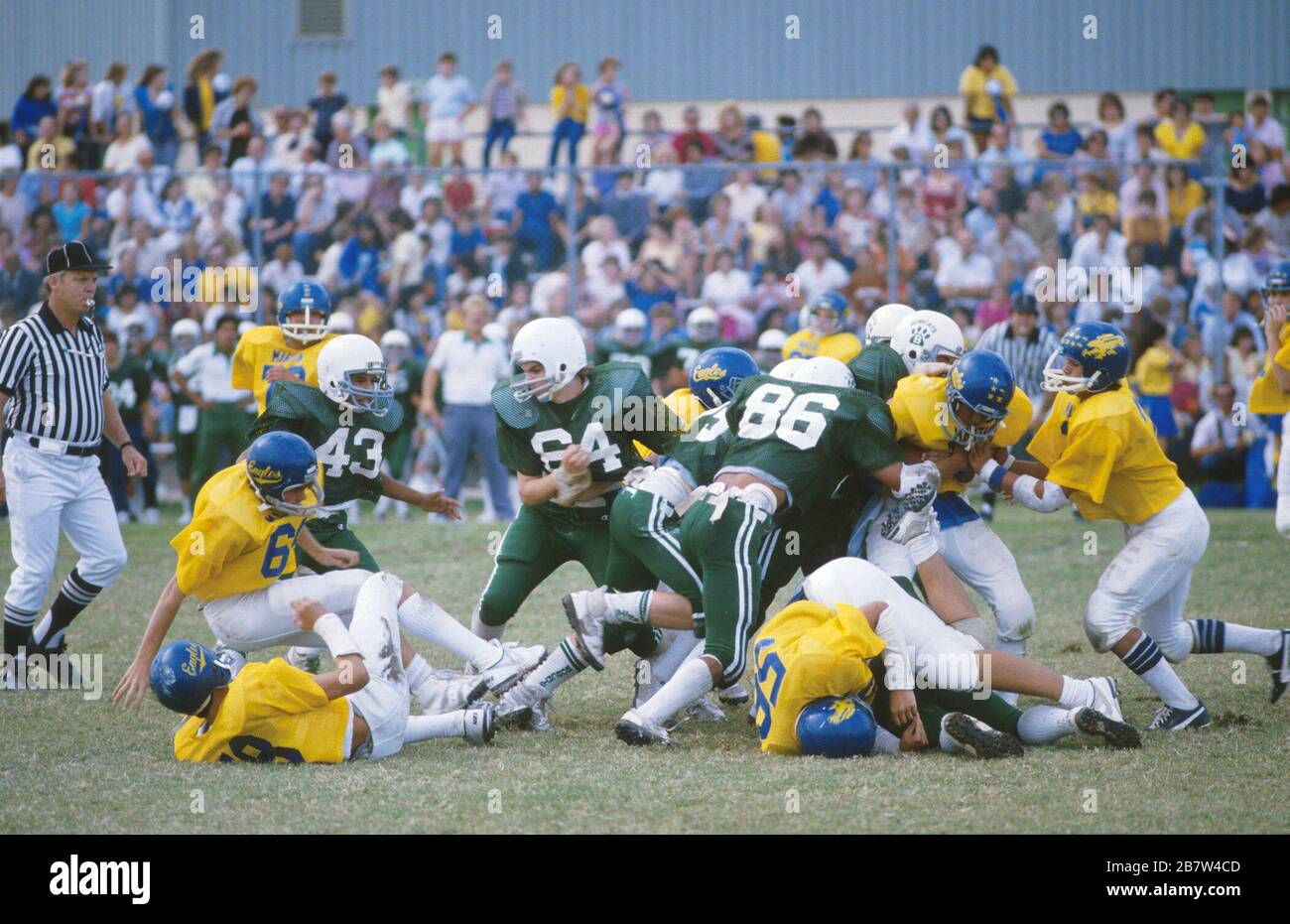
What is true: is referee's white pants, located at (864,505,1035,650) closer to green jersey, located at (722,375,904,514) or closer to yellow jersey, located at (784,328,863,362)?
green jersey, located at (722,375,904,514)

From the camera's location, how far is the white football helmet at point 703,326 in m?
12.6

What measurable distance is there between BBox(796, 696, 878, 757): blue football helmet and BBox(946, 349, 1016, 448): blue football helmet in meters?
1.28

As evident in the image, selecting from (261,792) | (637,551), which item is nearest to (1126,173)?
(637,551)

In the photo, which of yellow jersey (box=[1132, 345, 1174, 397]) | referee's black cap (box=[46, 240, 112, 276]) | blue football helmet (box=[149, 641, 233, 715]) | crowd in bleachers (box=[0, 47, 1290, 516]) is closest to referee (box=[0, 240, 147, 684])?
referee's black cap (box=[46, 240, 112, 276])

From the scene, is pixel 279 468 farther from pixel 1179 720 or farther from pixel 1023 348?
pixel 1023 348

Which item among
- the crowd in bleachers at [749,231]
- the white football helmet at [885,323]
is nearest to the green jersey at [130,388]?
the crowd in bleachers at [749,231]

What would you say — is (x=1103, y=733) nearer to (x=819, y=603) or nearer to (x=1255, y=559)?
(x=819, y=603)

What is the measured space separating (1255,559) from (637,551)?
221 inches

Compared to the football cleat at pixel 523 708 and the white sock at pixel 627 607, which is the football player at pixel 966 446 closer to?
the white sock at pixel 627 607

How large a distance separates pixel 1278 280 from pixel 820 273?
19.8 feet

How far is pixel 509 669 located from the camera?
6.12 metres

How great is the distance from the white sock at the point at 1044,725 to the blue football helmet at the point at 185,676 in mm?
2876

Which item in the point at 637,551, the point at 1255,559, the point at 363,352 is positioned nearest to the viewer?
the point at 637,551

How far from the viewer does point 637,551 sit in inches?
239
